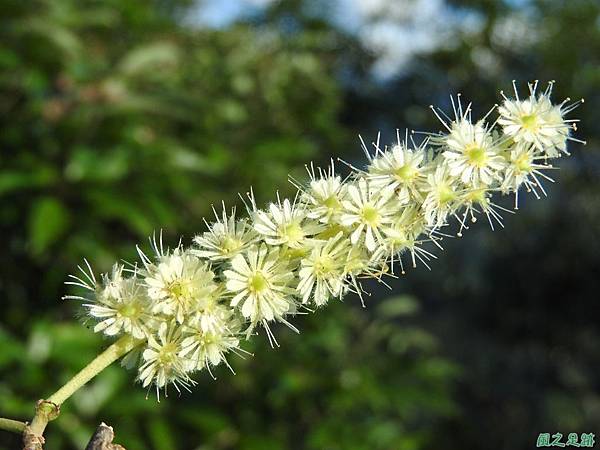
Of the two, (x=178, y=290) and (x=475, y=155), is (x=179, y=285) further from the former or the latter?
(x=475, y=155)

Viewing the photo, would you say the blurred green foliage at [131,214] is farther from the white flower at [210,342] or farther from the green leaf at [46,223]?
the white flower at [210,342]

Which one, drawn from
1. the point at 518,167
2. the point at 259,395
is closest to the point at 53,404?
the point at 518,167

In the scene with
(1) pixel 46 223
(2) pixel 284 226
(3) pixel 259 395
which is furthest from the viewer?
(3) pixel 259 395

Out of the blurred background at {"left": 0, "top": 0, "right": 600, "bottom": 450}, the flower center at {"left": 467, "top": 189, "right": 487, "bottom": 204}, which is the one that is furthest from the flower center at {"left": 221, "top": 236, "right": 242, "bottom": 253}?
the blurred background at {"left": 0, "top": 0, "right": 600, "bottom": 450}

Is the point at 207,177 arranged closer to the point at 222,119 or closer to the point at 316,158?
the point at 222,119

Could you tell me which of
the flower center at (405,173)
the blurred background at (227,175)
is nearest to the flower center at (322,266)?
the flower center at (405,173)

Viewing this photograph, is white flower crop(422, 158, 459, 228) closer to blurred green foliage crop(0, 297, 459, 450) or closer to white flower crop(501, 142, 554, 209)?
white flower crop(501, 142, 554, 209)
